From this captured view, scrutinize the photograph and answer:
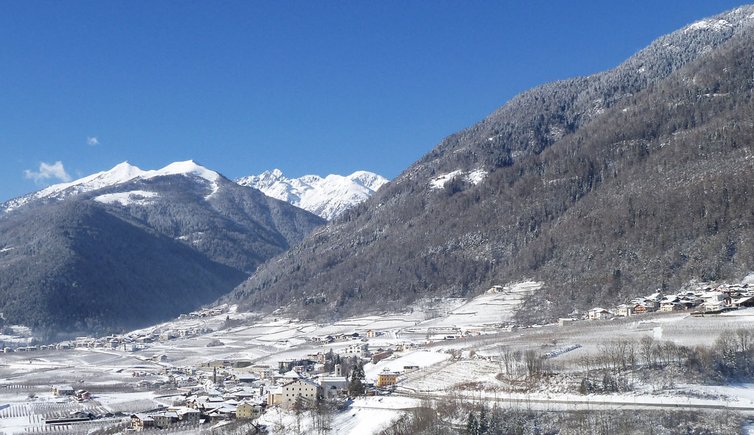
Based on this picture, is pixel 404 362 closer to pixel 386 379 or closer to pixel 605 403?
pixel 386 379

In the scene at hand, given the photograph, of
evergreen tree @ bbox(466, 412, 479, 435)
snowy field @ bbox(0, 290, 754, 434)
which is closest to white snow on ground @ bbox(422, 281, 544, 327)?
snowy field @ bbox(0, 290, 754, 434)

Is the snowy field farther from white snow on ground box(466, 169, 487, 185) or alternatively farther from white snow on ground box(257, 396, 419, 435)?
white snow on ground box(466, 169, 487, 185)

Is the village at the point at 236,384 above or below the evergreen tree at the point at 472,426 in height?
above

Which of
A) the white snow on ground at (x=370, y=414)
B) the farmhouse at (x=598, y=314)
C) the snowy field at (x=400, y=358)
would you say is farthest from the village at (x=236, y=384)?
the farmhouse at (x=598, y=314)

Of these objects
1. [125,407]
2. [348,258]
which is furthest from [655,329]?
[348,258]

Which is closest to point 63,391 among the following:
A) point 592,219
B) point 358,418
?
point 358,418

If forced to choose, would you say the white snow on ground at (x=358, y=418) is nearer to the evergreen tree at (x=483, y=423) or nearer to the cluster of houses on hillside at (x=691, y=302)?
the evergreen tree at (x=483, y=423)
